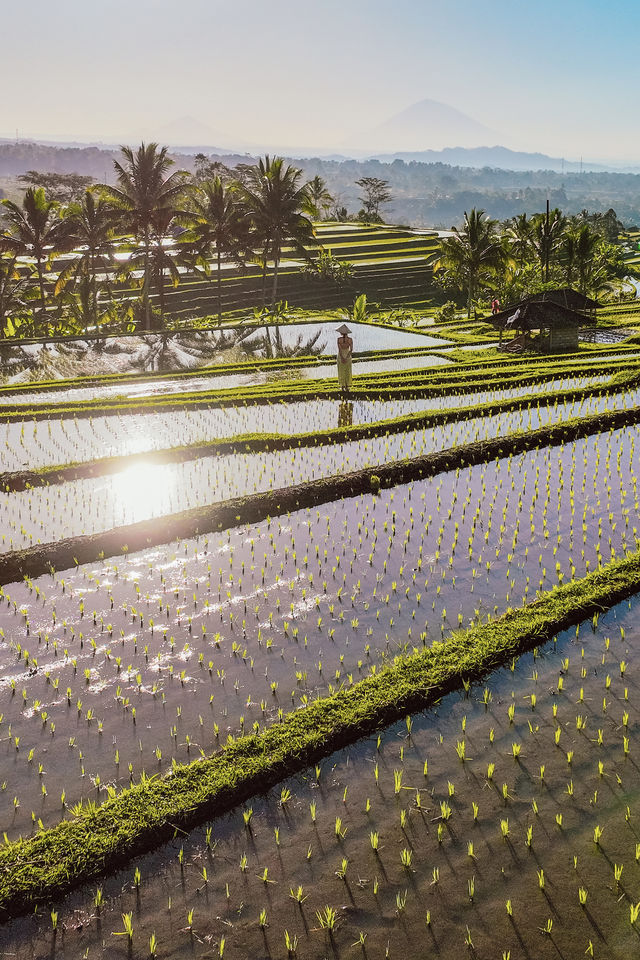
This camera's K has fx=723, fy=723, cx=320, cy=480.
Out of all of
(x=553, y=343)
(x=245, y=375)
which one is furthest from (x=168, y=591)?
(x=553, y=343)

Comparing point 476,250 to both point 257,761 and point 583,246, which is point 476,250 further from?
point 257,761

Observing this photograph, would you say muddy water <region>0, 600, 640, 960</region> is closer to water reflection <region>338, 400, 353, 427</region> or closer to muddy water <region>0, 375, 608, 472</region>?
muddy water <region>0, 375, 608, 472</region>

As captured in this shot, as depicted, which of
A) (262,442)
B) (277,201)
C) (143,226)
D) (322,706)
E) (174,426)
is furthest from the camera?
(277,201)

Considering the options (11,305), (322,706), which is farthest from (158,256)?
(322,706)

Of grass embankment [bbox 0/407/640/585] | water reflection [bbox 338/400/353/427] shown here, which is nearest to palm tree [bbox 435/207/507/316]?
water reflection [bbox 338/400/353/427]

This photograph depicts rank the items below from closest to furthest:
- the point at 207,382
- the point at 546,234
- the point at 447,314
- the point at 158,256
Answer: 1. the point at 207,382
2. the point at 158,256
3. the point at 546,234
4. the point at 447,314
